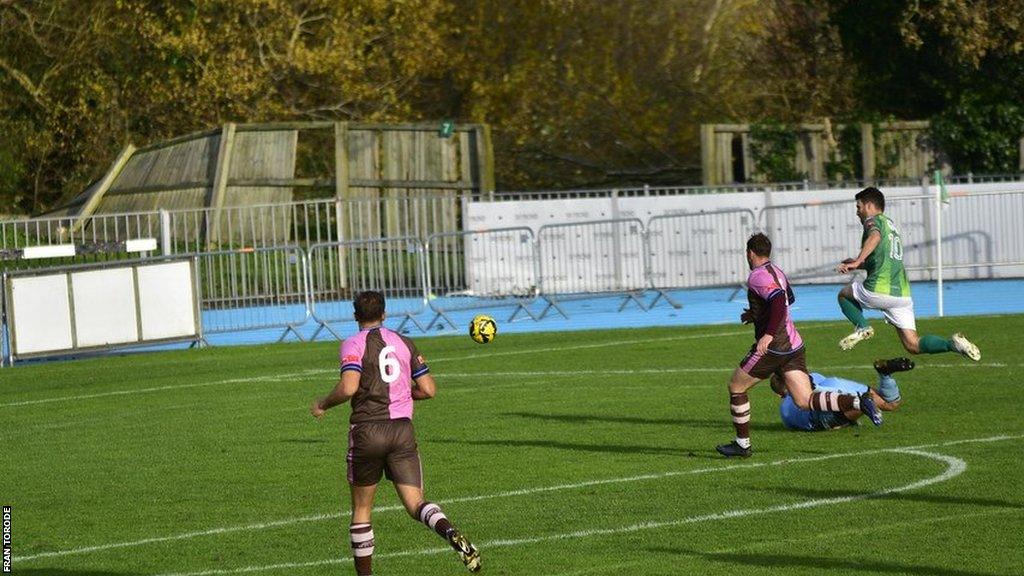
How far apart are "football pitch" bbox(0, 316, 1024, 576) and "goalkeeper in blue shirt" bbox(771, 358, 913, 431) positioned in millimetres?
175

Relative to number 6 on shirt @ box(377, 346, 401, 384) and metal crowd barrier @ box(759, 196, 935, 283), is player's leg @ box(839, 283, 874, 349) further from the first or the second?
metal crowd barrier @ box(759, 196, 935, 283)

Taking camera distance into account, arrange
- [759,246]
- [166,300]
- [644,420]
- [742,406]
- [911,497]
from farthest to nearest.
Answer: [166,300]
[644,420]
[742,406]
[759,246]
[911,497]

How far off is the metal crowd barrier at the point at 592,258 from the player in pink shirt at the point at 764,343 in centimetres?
1574

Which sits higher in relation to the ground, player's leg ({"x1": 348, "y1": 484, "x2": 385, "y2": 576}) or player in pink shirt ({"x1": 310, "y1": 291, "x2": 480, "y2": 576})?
player in pink shirt ({"x1": 310, "y1": 291, "x2": 480, "y2": 576})

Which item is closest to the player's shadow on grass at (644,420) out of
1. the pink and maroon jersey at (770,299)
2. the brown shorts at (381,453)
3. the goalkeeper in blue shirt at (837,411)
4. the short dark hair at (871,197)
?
the goalkeeper in blue shirt at (837,411)

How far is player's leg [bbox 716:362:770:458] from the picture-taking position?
12.4m

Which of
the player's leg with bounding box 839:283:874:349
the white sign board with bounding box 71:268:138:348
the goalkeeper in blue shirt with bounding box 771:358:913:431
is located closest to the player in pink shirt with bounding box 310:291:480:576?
the goalkeeper in blue shirt with bounding box 771:358:913:431

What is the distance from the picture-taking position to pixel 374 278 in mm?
27578

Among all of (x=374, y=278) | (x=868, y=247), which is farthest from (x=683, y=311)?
(x=868, y=247)

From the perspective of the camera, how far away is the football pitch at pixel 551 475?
945 centimetres

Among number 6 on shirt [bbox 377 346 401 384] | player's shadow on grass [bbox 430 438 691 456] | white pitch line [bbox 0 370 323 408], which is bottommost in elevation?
player's shadow on grass [bbox 430 438 691 456]

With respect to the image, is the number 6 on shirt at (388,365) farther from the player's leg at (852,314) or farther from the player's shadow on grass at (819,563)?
the player's leg at (852,314)

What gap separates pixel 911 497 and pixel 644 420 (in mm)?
4494

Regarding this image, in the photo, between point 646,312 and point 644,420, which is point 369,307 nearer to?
point 644,420
